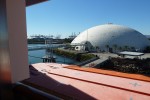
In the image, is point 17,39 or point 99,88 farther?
point 99,88

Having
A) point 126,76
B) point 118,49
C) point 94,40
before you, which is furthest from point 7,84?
point 94,40

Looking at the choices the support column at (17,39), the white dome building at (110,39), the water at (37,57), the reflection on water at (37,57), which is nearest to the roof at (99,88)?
the support column at (17,39)

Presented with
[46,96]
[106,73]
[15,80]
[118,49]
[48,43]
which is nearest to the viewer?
[46,96]

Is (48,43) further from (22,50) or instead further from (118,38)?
(118,38)

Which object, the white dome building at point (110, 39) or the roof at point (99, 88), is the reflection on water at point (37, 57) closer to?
the roof at point (99, 88)

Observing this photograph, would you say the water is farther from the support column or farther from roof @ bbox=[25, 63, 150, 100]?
the support column

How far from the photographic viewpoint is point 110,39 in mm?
35781

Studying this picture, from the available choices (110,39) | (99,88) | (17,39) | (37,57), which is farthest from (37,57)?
(110,39)

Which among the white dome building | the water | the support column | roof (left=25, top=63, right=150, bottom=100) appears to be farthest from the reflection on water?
the white dome building

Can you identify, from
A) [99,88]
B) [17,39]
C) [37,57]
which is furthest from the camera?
[37,57]

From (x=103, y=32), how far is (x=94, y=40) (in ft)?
11.1

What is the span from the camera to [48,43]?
45.2 feet

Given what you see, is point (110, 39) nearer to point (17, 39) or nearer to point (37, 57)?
point (37, 57)

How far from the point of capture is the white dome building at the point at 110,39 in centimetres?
3441
